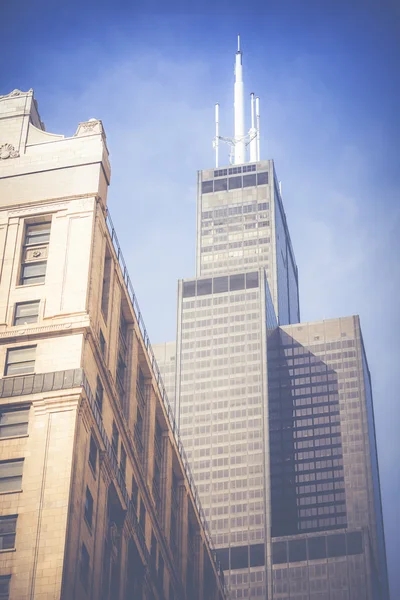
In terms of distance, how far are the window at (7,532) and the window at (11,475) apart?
6.51ft

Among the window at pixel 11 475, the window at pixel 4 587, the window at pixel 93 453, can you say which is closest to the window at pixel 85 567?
the window at pixel 4 587

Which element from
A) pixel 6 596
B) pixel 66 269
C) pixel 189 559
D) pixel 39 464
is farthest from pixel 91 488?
pixel 189 559

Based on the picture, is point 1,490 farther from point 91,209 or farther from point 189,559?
point 189,559

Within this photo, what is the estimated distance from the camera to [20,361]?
79938mm

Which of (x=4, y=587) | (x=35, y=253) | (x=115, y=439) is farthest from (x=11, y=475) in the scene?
(x=35, y=253)

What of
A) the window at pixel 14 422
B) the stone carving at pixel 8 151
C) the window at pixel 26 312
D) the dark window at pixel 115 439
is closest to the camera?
the window at pixel 14 422

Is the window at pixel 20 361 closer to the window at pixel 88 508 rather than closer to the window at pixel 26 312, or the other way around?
the window at pixel 26 312

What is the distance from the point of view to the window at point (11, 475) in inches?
2844

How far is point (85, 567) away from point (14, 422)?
1085 cm

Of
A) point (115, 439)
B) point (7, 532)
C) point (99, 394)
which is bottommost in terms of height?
point (7, 532)

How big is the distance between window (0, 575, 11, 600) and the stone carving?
126 feet

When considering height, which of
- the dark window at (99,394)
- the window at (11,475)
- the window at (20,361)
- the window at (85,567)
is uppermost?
the window at (20,361)

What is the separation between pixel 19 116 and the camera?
9644 centimetres

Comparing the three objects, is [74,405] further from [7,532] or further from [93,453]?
[7,532]
